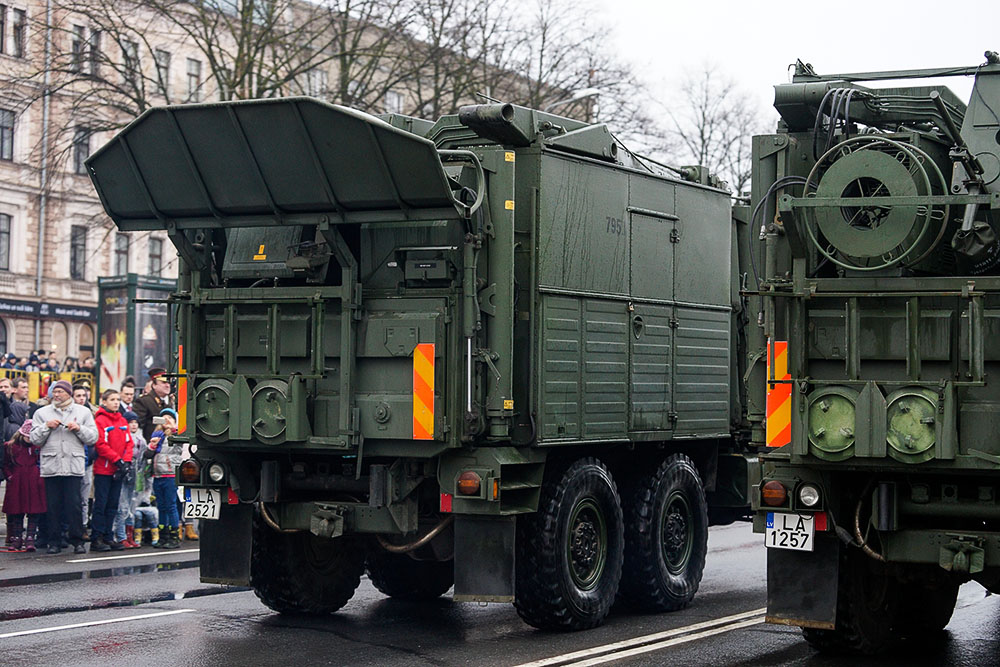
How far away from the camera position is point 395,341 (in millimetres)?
9812

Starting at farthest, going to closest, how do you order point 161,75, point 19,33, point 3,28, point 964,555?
point 3,28 → point 19,33 → point 161,75 → point 964,555

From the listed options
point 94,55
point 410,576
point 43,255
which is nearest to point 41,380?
point 94,55

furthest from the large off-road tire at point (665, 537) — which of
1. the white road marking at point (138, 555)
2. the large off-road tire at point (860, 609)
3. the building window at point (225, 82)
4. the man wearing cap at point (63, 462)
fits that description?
the building window at point (225, 82)

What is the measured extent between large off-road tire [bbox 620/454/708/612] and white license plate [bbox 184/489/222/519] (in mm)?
3146

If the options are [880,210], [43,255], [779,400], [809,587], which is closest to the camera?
[880,210]

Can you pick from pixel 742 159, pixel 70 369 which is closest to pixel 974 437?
pixel 70 369

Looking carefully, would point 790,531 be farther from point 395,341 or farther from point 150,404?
point 150,404

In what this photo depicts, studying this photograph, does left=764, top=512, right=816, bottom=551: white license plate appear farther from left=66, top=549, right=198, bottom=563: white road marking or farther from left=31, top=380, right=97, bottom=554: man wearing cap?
left=31, top=380, right=97, bottom=554: man wearing cap

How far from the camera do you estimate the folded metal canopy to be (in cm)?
945

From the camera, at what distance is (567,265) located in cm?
1054

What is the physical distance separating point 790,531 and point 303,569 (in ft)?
13.1

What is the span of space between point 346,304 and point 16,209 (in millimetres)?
42221

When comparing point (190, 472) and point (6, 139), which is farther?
point (6, 139)

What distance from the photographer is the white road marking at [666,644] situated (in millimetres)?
9211
